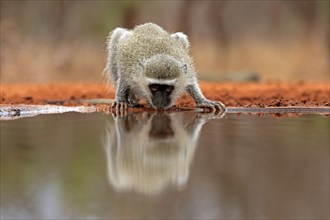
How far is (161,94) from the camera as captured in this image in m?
5.55

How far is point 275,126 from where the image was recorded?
4008 millimetres

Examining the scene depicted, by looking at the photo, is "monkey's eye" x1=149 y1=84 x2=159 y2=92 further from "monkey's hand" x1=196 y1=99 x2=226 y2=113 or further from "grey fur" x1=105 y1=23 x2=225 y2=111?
"monkey's hand" x1=196 y1=99 x2=226 y2=113

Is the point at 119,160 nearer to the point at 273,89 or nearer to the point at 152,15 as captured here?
the point at 273,89

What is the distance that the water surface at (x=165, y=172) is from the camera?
2.05 metres

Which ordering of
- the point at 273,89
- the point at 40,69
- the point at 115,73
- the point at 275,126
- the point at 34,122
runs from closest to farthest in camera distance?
the point at 275,126, the point at 34,122, the point at 115,73, the point at 273,89, the point at 40,69

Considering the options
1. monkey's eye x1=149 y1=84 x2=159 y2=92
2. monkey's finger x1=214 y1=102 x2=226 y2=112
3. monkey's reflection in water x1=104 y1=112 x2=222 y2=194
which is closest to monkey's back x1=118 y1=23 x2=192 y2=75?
monkey's eye x1=149 y1=84 x2=159 y2=92

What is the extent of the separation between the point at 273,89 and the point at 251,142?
6.28m

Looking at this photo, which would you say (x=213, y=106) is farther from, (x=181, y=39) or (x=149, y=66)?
(x=181, y=39)

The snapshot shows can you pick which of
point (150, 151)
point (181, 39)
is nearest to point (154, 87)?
point (181, 39)

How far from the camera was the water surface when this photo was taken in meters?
2.05

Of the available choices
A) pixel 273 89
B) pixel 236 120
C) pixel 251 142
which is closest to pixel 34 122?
pixel 236 120

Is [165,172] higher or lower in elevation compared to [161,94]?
lower

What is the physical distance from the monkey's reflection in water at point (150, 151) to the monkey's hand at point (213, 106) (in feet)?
2.68

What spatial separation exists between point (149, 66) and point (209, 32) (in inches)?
297
